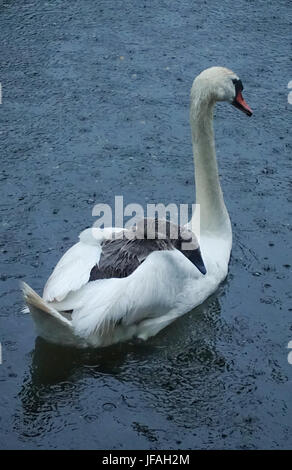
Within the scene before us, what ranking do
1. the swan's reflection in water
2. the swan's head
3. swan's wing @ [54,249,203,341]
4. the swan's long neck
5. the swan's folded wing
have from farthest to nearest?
1. the swan's long neck
2. the swan's head
3. the swan's folded wing
4. swan's wing @ [54,249,203,341]
5. the swan's reflection in water

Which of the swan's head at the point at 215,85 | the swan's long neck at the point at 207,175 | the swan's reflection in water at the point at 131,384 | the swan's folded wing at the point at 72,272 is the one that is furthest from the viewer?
the swan's long neck at the point at 207,175

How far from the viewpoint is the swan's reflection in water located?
5211mm

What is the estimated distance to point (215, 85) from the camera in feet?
20.8

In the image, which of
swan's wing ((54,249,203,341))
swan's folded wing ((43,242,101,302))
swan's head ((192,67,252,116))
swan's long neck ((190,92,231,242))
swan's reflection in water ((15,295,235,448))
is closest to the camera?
swan's reflection in water ((15,295,235,448))

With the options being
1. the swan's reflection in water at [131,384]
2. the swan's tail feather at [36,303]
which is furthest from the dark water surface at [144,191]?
the swan's tail feather at [36,303]

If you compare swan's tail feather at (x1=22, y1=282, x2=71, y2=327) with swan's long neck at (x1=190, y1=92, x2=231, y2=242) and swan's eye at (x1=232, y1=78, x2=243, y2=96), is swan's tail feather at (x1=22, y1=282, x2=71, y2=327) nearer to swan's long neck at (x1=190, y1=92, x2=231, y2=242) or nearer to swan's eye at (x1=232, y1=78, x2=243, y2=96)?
swan's long neck at (x1=190, y1=92, x2=231, y2=242)

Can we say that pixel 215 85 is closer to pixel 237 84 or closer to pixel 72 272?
pixel 237 84

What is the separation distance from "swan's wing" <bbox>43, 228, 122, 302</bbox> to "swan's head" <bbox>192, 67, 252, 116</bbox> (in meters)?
1.16

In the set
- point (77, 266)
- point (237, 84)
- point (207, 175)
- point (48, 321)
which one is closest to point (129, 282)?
point (77, 266)

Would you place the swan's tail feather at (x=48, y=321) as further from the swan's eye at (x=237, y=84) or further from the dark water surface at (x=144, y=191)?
the swan's eye at (x=237, y=84)

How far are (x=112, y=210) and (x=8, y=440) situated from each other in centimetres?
256

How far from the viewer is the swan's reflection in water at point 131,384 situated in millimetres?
5211

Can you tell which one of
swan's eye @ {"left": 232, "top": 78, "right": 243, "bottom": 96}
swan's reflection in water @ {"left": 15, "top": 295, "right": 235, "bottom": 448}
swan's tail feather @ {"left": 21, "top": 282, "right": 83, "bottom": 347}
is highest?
swan's eye @ {"left": 232, "top": 78, "right": 243, "bottom": 96}

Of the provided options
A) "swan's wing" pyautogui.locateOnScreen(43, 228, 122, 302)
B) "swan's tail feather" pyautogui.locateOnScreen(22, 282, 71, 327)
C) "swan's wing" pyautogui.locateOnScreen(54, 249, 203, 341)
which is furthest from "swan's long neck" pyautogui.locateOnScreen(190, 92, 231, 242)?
"swan's tail feather" pyautogui.locateOnScreen(22, 282, 71, 327)
